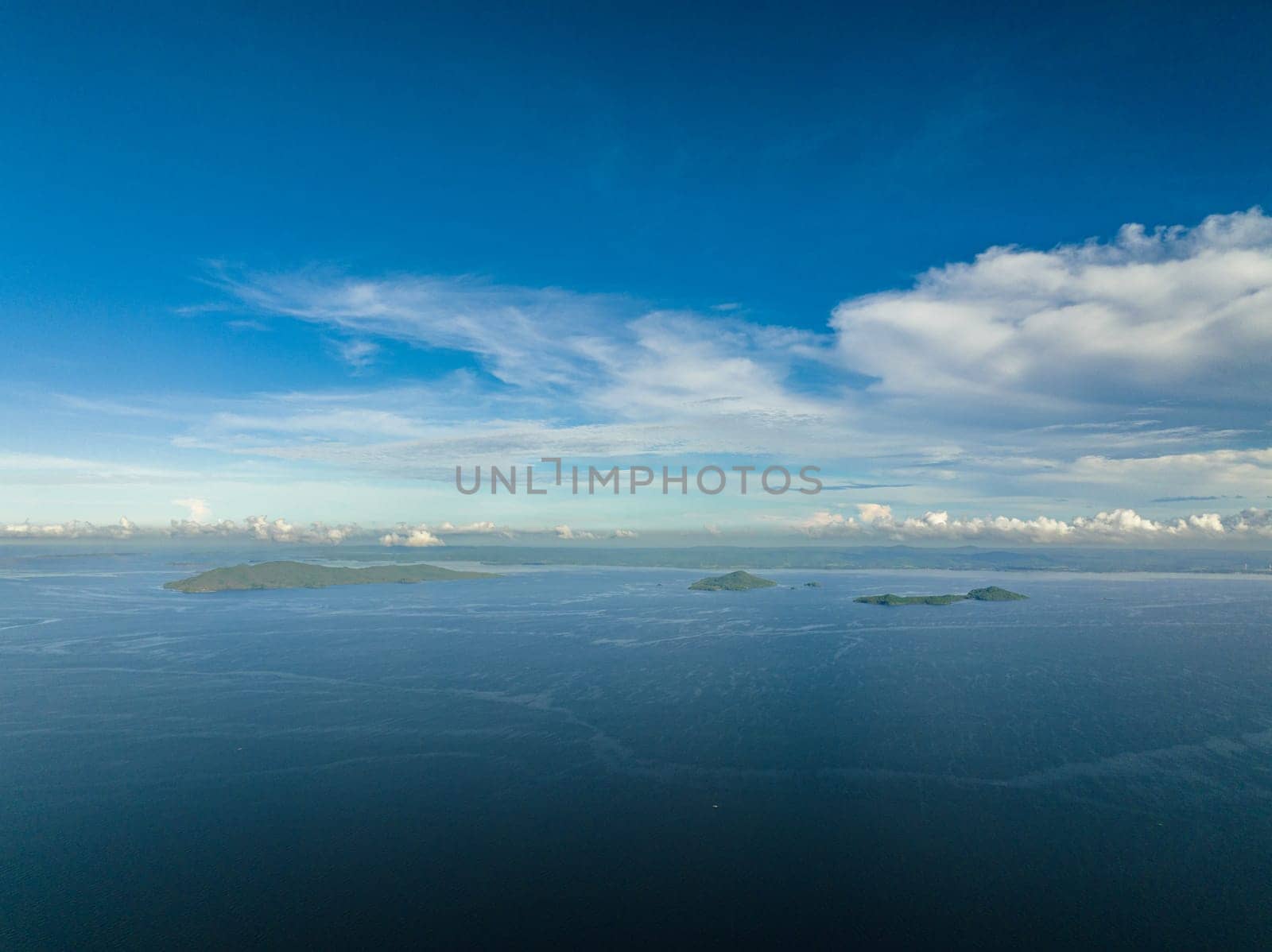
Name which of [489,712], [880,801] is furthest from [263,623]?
[880,801]

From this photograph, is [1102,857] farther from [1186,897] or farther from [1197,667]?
[1197,667]

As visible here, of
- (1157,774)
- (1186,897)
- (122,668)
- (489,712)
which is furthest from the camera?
(122,668)

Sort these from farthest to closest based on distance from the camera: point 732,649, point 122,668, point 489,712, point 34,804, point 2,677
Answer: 1. point 732,649
2. point 122,668
3. point 2,677
4. point 489,712
5. point 34,804

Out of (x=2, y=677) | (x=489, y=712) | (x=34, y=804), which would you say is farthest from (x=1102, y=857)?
(x=2, y=677)

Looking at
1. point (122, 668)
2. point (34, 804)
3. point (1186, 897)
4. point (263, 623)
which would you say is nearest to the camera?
point (1186, 897)

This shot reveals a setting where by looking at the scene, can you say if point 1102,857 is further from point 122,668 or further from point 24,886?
point 122,668

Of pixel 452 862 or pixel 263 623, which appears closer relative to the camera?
pixel 452 862
